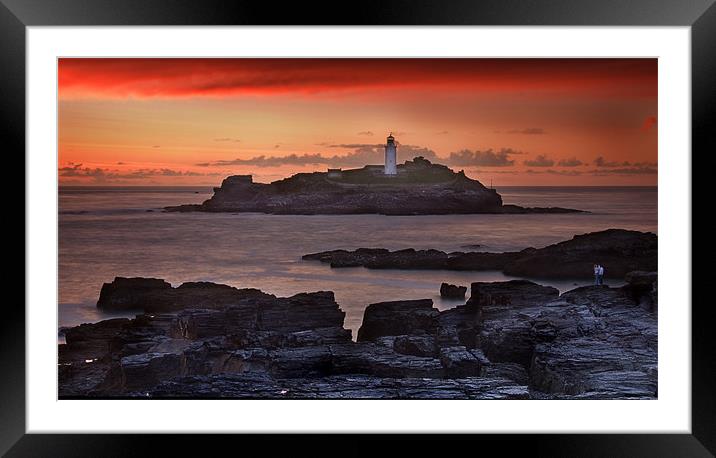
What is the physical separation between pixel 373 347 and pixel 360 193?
10.5ft

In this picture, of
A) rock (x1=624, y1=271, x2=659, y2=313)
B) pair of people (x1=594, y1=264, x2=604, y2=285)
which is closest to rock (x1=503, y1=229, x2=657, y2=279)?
pair of people (x1=594, y1=264, x2=604, y2=285)

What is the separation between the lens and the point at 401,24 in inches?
104

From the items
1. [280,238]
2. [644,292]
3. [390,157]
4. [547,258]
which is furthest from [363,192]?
[644,292]

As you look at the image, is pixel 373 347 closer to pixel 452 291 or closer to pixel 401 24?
pixel 452 291

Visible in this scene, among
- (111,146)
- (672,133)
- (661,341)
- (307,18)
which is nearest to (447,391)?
(661,341)

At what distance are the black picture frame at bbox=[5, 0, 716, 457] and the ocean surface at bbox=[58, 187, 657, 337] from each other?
6444 millimetres

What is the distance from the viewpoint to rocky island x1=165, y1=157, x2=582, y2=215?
32.2 ft

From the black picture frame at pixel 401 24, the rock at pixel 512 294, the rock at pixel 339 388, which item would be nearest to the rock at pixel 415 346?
the rock at pixel 339 388

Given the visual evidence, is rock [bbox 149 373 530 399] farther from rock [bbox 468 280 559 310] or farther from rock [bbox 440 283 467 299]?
rock [bbox 440 283 467 299]

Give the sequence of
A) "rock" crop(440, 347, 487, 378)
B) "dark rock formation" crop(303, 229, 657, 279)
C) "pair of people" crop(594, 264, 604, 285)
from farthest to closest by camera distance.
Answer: "dark rock formation" crop(303, 229, 657, 279) < "pair of people" crop(594, 264, 604, 285) < "rock" crop(440, 347, 487, 378)

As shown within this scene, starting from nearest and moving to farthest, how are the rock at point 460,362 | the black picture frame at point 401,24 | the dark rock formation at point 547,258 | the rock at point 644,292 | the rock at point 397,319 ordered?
1. the black picture frame at point 401,24
2. the rock at point 460,362
3. the rock at point 644,292
4. the rock at point 397,319
5. the dark rock formation at point 547,258

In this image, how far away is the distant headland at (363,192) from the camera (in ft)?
32.2

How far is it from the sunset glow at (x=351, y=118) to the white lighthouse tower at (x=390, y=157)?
9cm

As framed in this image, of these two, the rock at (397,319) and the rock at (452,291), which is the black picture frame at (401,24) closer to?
the rock at (397,319)
